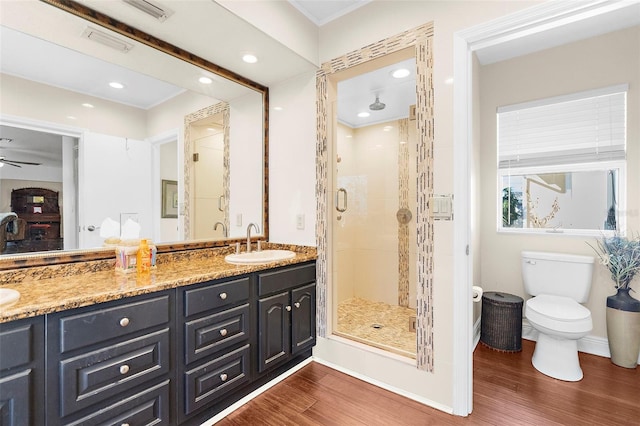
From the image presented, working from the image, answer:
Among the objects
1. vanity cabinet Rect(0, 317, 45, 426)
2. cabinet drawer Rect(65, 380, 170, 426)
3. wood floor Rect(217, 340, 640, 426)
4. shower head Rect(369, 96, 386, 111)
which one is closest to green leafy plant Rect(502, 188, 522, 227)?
wood floor Rect(217, 340, 640, 426)

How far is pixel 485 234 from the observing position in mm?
3014

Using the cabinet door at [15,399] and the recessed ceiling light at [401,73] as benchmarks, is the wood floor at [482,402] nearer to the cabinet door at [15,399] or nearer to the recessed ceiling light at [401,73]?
the cabinet door at [15,399]

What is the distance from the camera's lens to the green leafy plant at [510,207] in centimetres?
291

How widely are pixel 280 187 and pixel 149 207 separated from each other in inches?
40.2

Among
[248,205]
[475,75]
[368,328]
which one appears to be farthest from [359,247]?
[475,75]

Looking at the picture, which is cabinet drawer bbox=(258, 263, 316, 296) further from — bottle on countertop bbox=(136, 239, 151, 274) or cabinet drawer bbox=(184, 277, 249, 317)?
bottle on countertop bbox=(136, 239, 151, 274)

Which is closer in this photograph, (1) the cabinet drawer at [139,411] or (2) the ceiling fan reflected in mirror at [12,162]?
(1) the cabinet drawer at [139,411]

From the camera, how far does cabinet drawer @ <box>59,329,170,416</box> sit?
1162 mm

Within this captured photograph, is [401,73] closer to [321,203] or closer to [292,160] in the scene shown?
[292,160]

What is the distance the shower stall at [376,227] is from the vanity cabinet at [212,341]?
106 centimetres

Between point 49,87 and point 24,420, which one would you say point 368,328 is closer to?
point 24,420

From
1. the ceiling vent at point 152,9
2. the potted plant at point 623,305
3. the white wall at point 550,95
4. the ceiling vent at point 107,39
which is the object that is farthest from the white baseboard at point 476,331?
the ceiling vent at point 107,39

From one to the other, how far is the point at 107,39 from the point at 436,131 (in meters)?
2.03

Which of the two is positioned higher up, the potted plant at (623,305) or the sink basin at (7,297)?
the sink basin at (7,297)
